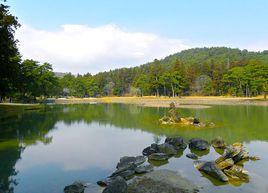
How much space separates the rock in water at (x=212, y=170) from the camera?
47.5 feet

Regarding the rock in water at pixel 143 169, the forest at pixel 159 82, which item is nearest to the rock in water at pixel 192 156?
the rock in water at pixel 143 169

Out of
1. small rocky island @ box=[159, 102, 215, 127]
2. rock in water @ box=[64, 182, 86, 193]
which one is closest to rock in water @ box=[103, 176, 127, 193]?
rock in water @ box=[64, 182, 86, 193]

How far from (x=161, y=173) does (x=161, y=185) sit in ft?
5.84

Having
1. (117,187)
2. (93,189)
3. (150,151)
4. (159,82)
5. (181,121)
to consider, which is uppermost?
(159,82)

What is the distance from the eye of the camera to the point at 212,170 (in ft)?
49.5

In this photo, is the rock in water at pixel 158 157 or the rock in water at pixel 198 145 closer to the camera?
the rock in water at pixel 158 157

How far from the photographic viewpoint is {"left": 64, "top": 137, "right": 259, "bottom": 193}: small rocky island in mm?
12359

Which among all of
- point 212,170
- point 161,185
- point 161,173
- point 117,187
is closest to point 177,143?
point 212,170

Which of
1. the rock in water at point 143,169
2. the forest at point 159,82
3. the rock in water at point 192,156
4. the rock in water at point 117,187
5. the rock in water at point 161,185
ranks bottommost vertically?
the rock in water at point 192,156

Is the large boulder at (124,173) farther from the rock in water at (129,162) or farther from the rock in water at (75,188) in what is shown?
the rock in water at (75,188)

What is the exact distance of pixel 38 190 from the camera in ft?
43.7

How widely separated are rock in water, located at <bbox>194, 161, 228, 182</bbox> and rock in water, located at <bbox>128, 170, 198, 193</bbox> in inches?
71.7

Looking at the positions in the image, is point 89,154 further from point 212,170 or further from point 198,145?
point 212,170

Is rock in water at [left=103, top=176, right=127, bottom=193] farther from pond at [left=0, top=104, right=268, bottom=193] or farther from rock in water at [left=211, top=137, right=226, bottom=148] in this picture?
rock in water at [left=211, top=137, right=226, bottom=148]
